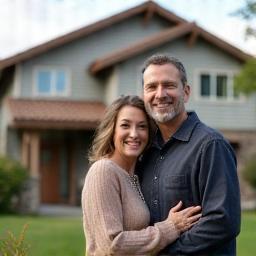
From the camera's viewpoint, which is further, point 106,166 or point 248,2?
point 248,2

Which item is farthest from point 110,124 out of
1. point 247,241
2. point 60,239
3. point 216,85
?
point 216,85

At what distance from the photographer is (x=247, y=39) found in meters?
21.1

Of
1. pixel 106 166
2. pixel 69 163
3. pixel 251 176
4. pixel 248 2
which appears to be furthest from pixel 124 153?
pixel 69 163

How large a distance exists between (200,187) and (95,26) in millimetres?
23948

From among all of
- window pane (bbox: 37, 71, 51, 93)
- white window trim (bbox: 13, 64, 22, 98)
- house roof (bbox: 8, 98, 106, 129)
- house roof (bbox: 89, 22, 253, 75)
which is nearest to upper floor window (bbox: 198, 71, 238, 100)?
house roof (bbox: 89, 22, 253, 75)

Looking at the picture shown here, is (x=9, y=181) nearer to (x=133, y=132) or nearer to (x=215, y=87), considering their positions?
(x=215, y=87)

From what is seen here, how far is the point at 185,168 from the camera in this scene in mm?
3945

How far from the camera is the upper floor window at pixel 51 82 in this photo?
27094 mm

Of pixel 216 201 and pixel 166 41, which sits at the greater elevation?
pixel 166 41

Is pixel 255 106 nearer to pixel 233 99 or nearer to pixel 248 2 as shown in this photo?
pixel 233 99

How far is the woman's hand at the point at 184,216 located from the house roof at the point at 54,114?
20573 mm

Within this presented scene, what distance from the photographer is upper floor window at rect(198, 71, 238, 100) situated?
27344mm

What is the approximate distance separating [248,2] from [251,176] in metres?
8.13

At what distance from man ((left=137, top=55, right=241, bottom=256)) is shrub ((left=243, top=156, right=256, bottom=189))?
22083 millimetres
